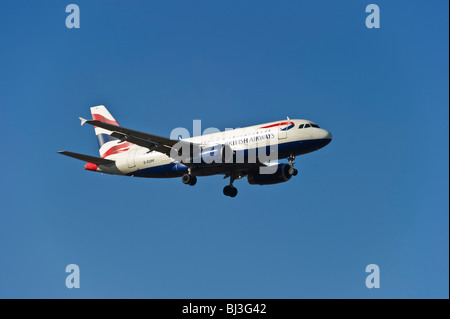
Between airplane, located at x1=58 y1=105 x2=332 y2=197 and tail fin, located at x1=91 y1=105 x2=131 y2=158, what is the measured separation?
13 cm

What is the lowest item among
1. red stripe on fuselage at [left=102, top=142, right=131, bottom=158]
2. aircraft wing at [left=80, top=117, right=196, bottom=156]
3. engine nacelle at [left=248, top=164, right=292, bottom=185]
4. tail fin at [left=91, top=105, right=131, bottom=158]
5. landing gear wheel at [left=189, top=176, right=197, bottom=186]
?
landing gear wheel at [left=189, top=176, right=197, bottom=186]

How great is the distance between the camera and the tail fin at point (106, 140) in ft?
197

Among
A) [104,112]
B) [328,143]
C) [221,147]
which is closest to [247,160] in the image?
[221,147]

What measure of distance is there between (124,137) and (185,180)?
6.04 meters

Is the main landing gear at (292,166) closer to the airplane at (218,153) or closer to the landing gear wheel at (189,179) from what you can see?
the airplane at (218,153)

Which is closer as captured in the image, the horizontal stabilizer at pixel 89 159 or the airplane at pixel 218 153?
the airplane at pixel 218 153

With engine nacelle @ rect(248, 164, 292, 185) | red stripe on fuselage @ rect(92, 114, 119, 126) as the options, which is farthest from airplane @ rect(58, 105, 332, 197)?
red stripe on fuselage @ rect(92, 114, 119, 126)

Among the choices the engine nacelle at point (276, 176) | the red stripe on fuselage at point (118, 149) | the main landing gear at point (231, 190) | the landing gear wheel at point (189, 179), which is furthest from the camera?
the red stripe on fuselage at point (118, 149)

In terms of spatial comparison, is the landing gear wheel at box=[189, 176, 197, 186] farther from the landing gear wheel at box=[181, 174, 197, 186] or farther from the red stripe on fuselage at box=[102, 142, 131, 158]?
the red stripe on fuselage at box=[102, 142, 131, 158]

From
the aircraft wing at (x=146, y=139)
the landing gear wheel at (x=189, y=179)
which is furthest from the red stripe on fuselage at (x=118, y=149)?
the landing gear wheel at (x=189, y=179)

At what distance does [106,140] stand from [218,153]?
1528 cm

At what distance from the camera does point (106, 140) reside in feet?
205

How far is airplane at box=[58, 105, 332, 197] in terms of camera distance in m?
50.8

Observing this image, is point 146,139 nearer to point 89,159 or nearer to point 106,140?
point 89,159
